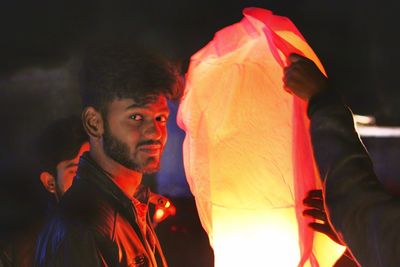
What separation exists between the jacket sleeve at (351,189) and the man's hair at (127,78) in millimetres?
748

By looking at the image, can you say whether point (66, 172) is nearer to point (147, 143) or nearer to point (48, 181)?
point (48, 181)

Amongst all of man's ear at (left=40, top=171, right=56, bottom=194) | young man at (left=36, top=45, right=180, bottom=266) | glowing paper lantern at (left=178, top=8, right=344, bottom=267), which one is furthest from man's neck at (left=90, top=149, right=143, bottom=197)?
man's ear at (left=40, top=171, right=56, bottom=194)

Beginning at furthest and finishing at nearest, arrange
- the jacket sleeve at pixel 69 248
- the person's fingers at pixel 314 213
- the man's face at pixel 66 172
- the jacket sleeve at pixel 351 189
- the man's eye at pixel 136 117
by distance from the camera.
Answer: the man's face at pixel 66 172 → the man's eye at pixel 136 117 → the jacket sleeve at pixel 69 248 → the person's fingers at pixel 314 213 → the jacket sleeve at pixel 351 189

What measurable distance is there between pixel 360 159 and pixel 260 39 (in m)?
0.45

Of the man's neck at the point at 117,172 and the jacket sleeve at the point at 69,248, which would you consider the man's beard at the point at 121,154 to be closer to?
the man's neck at the point at 117,172

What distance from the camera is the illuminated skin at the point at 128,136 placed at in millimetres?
1958

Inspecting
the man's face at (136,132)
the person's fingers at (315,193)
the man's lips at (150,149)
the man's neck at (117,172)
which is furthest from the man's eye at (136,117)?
the person's fingers at (315,193)

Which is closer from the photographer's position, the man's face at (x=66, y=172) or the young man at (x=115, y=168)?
the young man at (x=115, y=168)

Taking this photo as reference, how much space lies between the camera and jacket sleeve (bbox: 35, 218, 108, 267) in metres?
1.86

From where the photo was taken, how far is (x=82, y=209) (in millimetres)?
2027

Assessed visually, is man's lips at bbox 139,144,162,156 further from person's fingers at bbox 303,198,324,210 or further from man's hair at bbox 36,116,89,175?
person's fingers at bbox 303,198,324,210

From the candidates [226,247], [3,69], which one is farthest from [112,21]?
[226,247]

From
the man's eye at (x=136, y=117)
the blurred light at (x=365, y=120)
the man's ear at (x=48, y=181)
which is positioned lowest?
the blurred light at (x=365, y=120)

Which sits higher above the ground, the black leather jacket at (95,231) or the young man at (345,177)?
the young man at (345,177)
